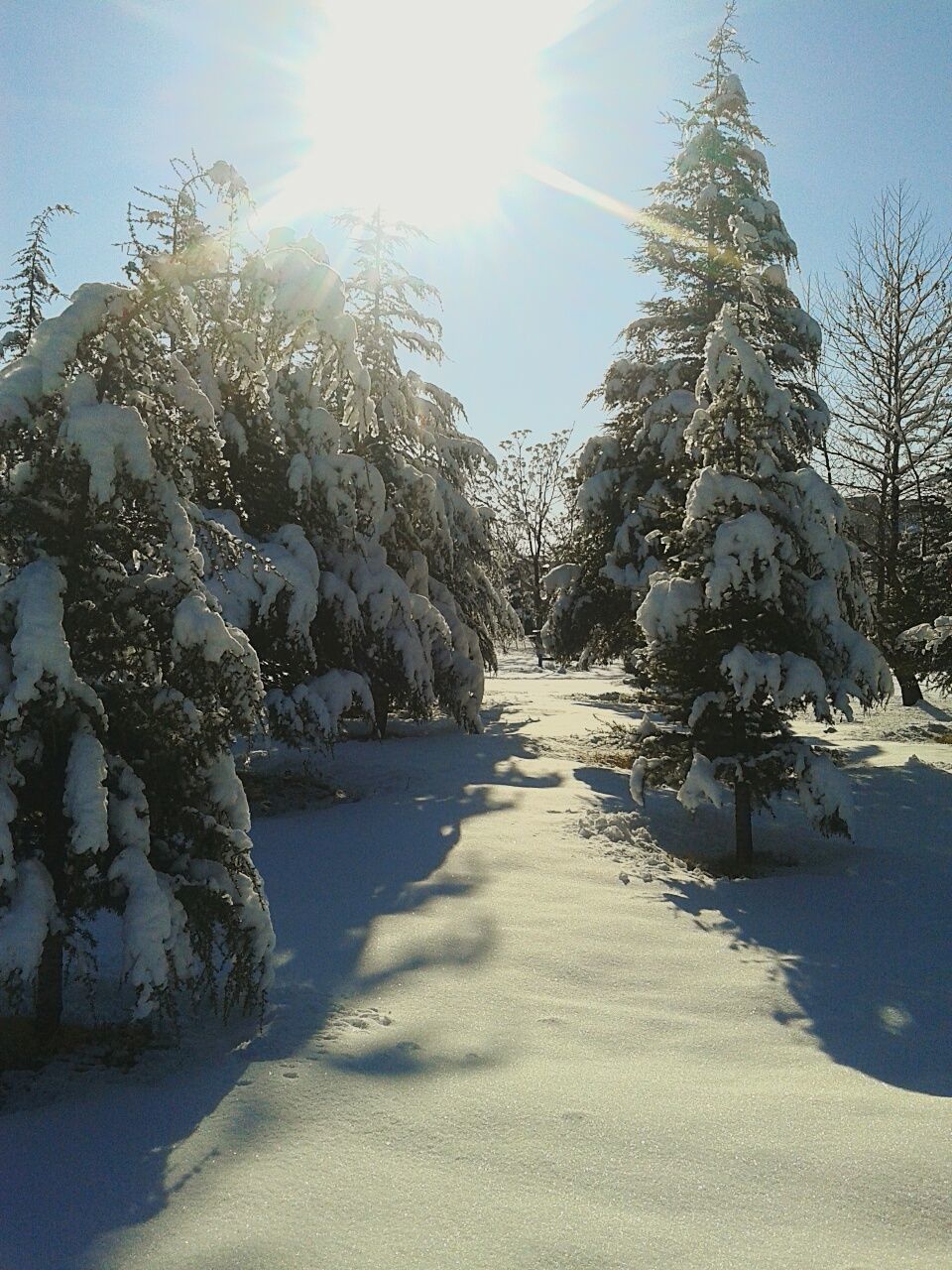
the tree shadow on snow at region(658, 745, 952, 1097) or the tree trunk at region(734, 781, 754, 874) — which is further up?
the tree trunk at region(734, 781, 754, 874)

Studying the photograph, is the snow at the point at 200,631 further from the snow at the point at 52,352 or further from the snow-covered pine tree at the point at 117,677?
the snow at the point at 52,352

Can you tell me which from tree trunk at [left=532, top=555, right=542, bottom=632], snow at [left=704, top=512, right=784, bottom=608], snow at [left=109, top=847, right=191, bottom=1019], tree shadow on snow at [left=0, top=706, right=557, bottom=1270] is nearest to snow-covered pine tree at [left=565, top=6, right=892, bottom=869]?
snow at [left=704, top=512, right=784, bottom=608]

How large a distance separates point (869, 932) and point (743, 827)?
2.01 meters

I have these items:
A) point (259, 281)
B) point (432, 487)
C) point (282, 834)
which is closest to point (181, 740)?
point (259, 281)

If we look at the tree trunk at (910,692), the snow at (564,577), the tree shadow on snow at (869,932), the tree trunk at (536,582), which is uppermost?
the tree trunk at (536,582)

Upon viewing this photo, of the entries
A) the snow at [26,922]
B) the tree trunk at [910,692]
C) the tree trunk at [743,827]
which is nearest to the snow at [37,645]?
the snow at [26,922]

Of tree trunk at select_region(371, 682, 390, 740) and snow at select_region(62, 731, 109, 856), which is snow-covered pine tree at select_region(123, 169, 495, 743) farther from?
snow at select_region(62, 731, 109, 856)

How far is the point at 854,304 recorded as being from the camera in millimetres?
20922

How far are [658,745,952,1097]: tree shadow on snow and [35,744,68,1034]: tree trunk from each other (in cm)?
392

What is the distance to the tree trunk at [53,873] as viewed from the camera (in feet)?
13.0

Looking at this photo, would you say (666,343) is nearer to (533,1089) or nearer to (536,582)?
(533,1089)

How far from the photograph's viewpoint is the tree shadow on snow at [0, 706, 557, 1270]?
2853 millimetres

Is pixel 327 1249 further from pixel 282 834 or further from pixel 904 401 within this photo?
pixel 904 401

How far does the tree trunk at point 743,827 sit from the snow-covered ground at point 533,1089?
54 cm
